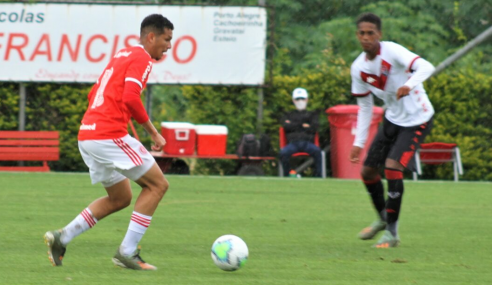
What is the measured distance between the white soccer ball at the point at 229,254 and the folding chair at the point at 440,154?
39.9 feet

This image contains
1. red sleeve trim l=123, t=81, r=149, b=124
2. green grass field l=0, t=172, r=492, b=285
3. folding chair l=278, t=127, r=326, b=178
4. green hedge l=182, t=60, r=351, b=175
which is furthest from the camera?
green hedge l=182, t=60, r=351, b=175

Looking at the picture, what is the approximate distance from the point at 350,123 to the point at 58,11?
6188 mm

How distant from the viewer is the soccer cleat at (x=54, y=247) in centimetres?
670

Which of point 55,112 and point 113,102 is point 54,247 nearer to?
point 113,102

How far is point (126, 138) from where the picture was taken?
6.68m

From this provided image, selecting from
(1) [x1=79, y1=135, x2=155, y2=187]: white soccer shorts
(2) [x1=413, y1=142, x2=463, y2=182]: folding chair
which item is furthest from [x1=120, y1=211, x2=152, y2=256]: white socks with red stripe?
(2) [x1=413, y1=142, x2=463, y2=182]: folding chair

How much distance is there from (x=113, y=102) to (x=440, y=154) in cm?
1316

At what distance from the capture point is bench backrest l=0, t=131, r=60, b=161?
1853 cm

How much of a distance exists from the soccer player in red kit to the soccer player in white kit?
2370 mm

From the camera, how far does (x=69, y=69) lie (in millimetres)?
19109

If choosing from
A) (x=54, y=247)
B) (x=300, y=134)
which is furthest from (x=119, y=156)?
(x=300, y=134)

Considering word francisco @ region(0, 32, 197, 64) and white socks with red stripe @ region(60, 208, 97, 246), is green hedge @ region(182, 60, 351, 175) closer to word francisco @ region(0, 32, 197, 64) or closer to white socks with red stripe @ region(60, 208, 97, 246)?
word francisco @ region(0, 32, 197, 64)

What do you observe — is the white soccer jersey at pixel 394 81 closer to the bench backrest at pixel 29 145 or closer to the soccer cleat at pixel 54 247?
the soccer cleat at pixel 54 247

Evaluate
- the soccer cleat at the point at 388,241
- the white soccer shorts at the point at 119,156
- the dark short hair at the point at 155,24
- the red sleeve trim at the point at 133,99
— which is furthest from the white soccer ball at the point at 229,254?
the soccer cleat at the point at 388,241
